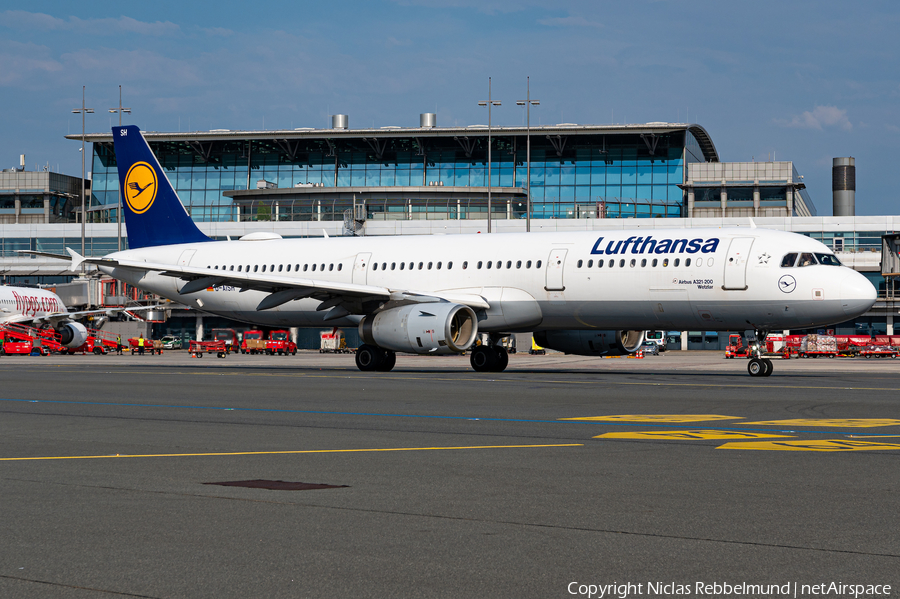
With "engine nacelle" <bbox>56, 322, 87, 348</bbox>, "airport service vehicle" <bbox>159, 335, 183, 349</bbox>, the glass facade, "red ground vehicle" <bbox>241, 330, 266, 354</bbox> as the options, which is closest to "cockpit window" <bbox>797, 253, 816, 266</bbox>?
"engine nacelle" <bbox>56, 322, 87, 348</bbox>

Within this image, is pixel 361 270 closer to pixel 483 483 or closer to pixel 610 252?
pixel 610 252

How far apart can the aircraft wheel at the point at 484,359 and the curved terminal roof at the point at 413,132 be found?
68630 mm

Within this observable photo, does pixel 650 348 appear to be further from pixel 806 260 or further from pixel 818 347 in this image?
pixel 806 260

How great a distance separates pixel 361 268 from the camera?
108 ft

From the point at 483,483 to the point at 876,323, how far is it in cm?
7610

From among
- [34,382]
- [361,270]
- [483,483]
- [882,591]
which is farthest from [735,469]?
[361,270]

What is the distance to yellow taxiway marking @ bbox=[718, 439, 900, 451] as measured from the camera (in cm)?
1129

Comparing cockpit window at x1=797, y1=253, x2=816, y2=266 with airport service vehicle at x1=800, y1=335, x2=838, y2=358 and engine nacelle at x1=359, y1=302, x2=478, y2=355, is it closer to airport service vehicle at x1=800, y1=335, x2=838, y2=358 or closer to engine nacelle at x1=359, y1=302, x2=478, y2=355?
engine nacelle at x1=359, y1=302, x2=478, y2=355

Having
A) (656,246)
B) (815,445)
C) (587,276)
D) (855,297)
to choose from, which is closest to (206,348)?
(587,276)

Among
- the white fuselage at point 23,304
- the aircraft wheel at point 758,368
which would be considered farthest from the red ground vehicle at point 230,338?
the aircraft wheel at point 758,368

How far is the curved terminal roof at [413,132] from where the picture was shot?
97.2 meters

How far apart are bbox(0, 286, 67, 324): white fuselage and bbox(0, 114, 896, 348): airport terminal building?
22361 millimetres

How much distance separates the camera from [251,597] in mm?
5281

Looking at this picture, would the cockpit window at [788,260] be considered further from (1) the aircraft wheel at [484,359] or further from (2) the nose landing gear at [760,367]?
(1) the aircraft wheel at [484,359]
